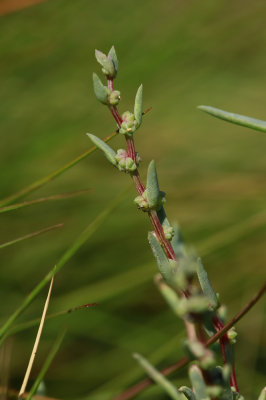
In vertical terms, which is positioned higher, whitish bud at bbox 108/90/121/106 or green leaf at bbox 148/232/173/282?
whitish bud at bbox 108/90/121/106

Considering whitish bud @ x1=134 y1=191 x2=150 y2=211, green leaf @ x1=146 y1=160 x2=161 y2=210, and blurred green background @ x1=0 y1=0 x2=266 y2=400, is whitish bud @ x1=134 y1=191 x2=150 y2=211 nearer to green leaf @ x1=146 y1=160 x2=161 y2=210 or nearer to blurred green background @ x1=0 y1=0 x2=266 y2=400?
green leaf @ x1=146 y1=160 x2=161 y2=210

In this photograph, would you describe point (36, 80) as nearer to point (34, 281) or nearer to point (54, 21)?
point (54, 21)

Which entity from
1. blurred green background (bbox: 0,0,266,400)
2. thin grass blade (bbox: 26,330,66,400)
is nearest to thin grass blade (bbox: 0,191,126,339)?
thin grass blade (bbox: 26,330,66,400)

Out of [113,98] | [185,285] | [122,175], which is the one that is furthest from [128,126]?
[122,175]

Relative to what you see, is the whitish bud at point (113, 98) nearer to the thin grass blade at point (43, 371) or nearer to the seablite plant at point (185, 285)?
the seablite plant at point (185, 285)

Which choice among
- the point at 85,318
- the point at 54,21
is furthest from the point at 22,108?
the point at 85,318

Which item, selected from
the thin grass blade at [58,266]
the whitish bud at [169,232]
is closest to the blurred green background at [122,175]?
the thin grass blade at [58,266]
